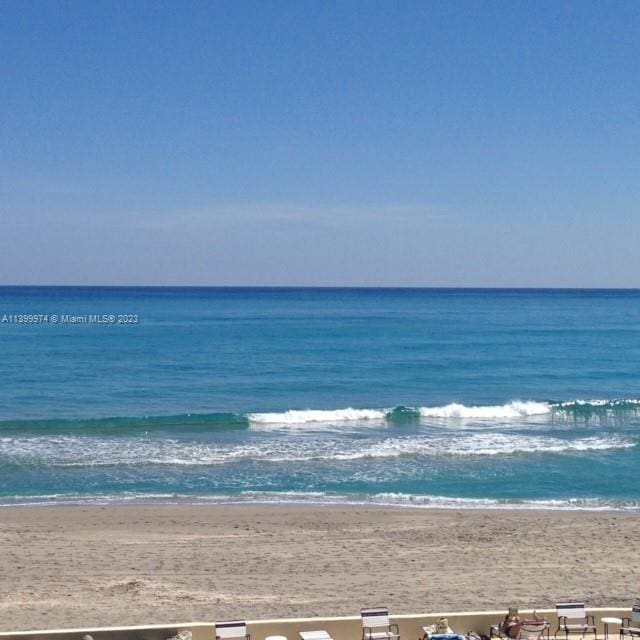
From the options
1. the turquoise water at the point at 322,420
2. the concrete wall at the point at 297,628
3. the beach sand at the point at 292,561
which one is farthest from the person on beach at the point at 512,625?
the turquoise water at the point at 322,420

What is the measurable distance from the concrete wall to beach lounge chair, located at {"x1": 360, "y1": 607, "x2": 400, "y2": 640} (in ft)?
0.39

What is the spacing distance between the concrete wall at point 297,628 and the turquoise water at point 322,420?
10170mm

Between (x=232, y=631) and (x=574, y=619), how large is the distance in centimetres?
514

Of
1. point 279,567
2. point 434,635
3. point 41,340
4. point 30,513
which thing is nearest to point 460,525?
point 279,567

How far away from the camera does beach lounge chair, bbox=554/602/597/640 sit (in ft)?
41.1

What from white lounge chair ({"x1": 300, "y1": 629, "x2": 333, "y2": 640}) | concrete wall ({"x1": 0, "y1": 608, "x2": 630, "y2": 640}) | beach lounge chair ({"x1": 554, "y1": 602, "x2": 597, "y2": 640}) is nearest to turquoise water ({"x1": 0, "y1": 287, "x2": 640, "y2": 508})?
beach lounge chair ({"x1": 554, "y1": 602, "x2": 597, "y2": 640})

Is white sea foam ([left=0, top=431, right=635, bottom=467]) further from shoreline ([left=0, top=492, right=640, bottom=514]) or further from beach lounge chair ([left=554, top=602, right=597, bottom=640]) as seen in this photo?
beach lounge chair ([left=554, top=602, right=597, bottom=640])

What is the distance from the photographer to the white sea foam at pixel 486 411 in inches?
1422

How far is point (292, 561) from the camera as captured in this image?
17328 mm

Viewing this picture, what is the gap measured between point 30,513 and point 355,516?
318 inches

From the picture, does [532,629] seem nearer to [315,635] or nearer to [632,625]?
[632,625]

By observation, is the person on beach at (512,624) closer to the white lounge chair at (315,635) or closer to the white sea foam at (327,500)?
the white lounge chair at (315,635)

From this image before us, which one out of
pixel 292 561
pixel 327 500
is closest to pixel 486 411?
pixel 327 500

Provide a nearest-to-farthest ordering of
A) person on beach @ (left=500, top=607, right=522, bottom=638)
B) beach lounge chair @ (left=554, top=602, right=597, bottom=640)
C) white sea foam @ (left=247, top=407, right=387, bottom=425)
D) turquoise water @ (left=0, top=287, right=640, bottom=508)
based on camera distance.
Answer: person on beach @ (left=500, top=607, right=522, bottom=638)
beach lounge chair @ (left=554, top=602, right=597, bottom=640)
turquoise water @ (left=0, top=287, right=640, bottom=508)
white sea foam @ (left=247, top=407, right=387, bottom=425)
